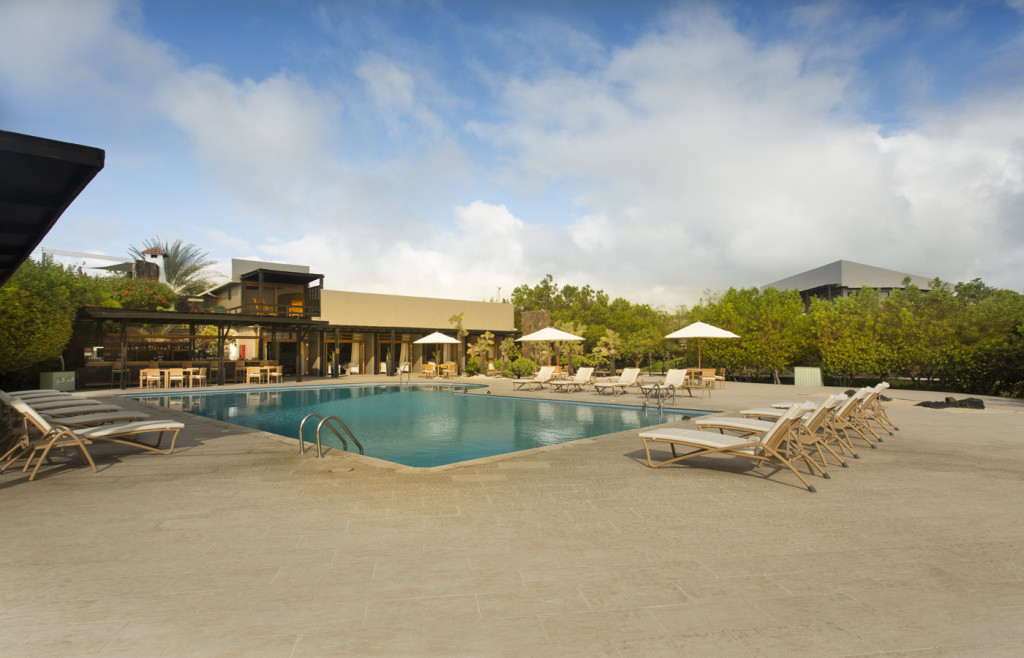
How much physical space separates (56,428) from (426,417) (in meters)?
7.09

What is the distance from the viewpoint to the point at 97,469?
550cm

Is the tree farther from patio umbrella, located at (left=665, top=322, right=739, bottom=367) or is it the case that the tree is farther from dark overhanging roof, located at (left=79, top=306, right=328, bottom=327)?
patio umbrella, located at (left=665, top=322, right=739, bottom=367)

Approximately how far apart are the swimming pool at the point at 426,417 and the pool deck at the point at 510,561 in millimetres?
2871

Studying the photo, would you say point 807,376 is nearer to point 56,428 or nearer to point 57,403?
point 56,428

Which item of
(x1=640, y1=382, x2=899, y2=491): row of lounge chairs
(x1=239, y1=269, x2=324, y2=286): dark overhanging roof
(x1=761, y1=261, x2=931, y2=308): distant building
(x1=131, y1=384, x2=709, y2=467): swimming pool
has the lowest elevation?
(x1=131, y1=384, x2=709, y2=467): swimming pool

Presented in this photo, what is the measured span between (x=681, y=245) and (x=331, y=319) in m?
18.2

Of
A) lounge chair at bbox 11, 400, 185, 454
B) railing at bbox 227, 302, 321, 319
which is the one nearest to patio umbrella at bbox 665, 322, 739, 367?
lounge chair at bbox 11, 400, 185, 454

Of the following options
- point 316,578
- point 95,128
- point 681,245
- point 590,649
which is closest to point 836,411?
point 590,649

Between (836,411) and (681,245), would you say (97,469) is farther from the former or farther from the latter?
(681,245)

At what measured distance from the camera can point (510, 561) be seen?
10.0 ft

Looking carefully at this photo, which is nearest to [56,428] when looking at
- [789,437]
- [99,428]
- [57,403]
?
[99,428]

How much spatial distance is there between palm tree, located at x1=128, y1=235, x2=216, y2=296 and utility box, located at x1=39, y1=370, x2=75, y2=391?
19081mm

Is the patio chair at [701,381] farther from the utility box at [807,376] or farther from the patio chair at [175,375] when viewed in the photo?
the patio chair at [175,375]

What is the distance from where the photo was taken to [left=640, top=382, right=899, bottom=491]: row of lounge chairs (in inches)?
204
